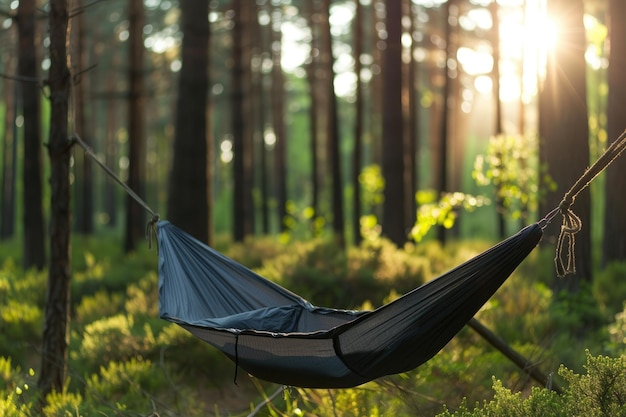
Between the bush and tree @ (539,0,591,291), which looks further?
tree @ (539,0,591,291)

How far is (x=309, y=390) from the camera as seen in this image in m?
6.35

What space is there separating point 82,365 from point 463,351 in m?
3.39

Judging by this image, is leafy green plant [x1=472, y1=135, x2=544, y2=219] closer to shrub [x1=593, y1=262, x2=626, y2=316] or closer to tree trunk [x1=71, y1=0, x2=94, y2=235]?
shrub [x1=593, y1=262, x2=626, y2=316]

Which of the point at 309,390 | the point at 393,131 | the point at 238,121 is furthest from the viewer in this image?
the point at 238,121

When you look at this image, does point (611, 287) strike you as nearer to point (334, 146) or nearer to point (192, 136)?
point (192, 136)

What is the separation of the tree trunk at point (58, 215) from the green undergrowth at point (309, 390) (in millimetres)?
173

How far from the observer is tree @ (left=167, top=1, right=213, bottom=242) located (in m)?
12.6

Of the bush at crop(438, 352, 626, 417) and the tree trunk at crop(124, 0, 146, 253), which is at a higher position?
the tree trunk at crop(124, 0, 146, 253)

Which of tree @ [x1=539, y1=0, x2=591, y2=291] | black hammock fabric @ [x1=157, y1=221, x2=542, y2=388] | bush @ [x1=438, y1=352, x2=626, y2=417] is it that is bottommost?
bush @ [x1=438, y1=352, x2=626, y2=417]

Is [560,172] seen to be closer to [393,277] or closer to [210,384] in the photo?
[393,277]

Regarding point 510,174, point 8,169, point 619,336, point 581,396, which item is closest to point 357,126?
point 510,174

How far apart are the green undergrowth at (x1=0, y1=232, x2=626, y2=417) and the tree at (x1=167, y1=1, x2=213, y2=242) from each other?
1.40 meters

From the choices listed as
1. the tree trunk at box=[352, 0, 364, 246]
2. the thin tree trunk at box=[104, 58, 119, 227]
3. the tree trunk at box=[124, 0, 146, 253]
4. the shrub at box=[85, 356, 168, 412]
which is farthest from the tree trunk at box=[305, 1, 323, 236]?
the shrub at box=[85, 356, 168, 412]

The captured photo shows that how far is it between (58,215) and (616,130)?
736 cm
